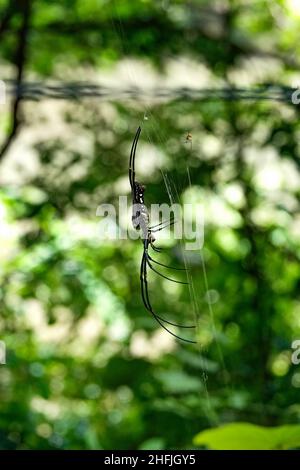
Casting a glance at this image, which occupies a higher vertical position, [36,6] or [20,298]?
[36,6]

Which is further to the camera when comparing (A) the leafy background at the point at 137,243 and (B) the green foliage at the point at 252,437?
(A) the leafy background at the point at 137,243

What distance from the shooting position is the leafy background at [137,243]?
161cm

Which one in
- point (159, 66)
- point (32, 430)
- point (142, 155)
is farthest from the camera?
point (159, 66)

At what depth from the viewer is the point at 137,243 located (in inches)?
71.7

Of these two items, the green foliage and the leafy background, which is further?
the leafy background

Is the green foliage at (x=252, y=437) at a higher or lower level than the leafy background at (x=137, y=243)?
lower

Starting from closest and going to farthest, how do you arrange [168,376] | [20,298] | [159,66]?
[168,376], [20,298], [159,66]

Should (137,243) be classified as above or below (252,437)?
above

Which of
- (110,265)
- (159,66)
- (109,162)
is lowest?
(110,265)

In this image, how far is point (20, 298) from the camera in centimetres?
165

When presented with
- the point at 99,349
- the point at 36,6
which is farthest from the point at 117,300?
the point at 36,6

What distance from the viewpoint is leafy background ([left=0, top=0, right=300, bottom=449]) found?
1.61 meters

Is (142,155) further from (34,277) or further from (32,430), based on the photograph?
(32,430)
